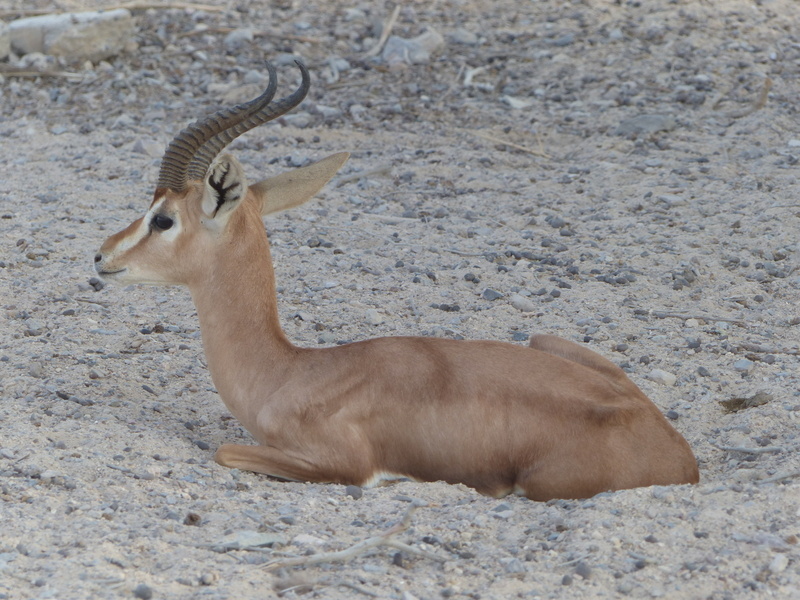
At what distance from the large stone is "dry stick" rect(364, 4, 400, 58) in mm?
3034

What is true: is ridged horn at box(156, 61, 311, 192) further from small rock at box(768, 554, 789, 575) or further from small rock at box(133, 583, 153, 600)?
small rock at box(768, 554, 789, 575)

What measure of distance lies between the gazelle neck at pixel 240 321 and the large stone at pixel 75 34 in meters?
8.49

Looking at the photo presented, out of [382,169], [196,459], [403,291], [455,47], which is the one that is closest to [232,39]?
[455,47]

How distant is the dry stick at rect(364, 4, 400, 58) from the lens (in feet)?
45.5

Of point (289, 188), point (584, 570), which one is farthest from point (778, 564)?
point (289, 188)

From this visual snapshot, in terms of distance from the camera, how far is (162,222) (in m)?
5.86

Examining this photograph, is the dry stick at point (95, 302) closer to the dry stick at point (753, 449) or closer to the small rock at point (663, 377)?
the small rock at point (663, 377)

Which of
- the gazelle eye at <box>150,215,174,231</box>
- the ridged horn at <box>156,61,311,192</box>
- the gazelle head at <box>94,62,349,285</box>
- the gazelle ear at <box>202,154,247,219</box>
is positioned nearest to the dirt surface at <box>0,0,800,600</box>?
the gazelle head at <box>94,62,349,285</box>

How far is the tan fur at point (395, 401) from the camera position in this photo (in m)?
5.40

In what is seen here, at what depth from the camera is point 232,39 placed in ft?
46.3

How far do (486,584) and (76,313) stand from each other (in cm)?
430

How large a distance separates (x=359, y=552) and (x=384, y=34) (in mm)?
10584

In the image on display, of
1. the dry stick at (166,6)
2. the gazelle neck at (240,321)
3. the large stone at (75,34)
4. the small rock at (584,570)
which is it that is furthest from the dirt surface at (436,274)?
the gazelle neck at (240,321)

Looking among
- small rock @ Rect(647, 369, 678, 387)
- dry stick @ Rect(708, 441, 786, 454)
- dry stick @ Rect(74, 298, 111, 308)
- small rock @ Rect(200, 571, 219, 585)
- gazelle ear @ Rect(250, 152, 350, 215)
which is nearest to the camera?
small rock @ Rect(200, 571, 219, 585)
